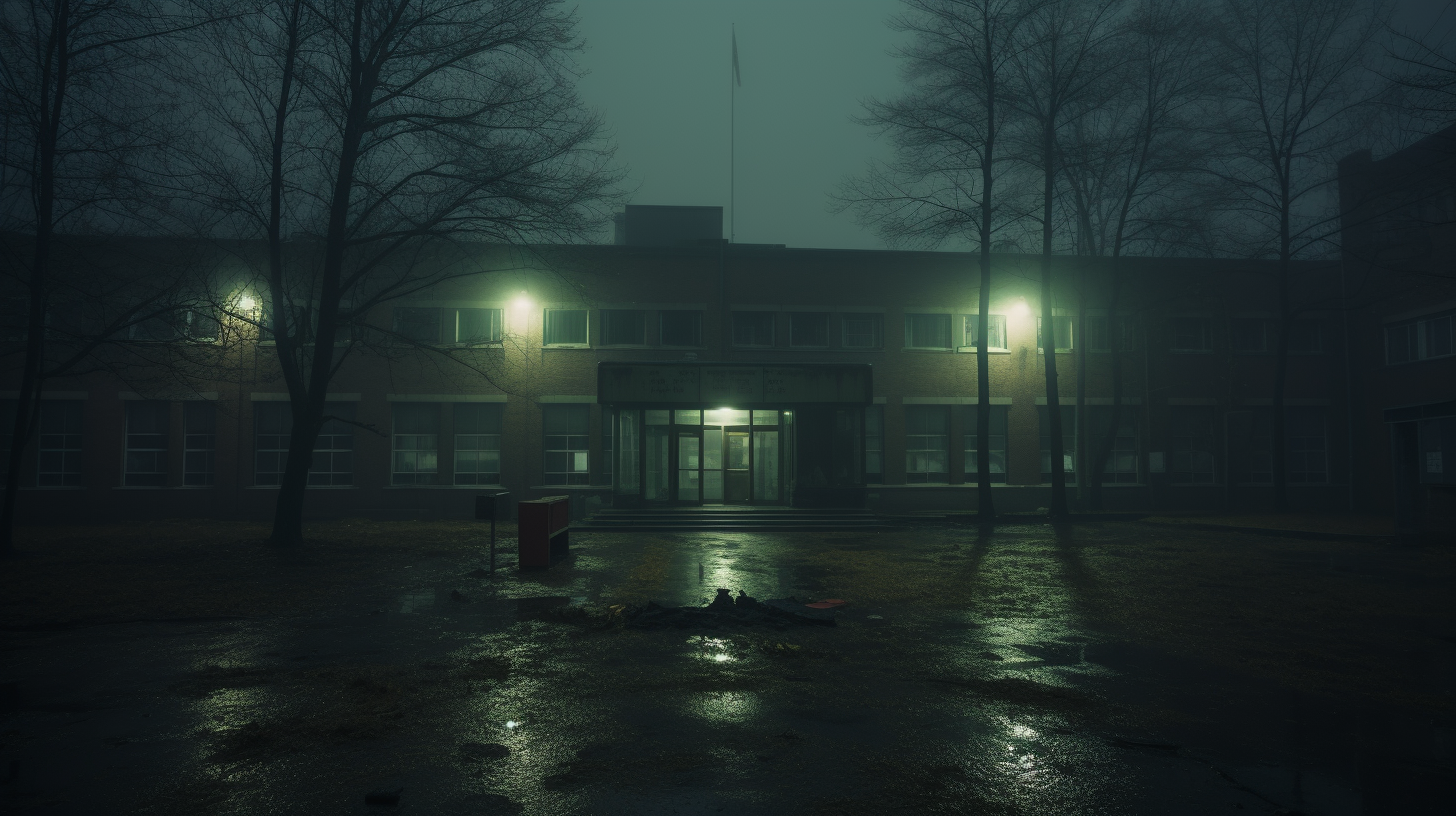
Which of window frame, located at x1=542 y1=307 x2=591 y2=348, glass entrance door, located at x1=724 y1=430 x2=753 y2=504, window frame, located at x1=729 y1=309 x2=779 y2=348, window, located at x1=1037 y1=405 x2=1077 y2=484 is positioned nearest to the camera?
glass entrance door, located at x1=724 y1=430 x2=753 y2=504

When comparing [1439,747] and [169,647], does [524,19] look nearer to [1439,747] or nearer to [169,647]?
[169,647]

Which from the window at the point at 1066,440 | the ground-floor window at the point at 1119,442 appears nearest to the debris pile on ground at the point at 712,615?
the window at the point at 1066,440

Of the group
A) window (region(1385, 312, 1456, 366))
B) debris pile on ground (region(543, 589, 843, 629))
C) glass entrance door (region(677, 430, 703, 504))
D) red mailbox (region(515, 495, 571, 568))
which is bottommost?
debris pile on ground (region(543, 589, 843, 629))

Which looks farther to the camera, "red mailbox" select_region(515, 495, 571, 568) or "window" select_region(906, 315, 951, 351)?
"window" select_region(906, 315, 951, 351)

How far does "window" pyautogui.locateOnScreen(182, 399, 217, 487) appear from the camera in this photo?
1034 inches

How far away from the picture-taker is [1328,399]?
30062 mm

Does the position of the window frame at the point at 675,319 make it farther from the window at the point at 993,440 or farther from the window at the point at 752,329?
the window at the point at 993,440

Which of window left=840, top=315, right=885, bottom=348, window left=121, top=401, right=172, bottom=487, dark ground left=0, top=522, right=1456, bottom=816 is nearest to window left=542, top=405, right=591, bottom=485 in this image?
window left=840, top=315, right=885, bottom=348

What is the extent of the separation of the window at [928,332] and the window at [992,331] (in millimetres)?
611

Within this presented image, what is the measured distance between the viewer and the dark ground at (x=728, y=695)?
4.25 metres

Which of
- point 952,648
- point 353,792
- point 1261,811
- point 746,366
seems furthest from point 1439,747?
point 746,366

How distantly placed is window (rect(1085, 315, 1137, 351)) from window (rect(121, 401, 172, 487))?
30463mm

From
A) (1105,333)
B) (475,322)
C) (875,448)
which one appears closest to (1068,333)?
(1105,333)

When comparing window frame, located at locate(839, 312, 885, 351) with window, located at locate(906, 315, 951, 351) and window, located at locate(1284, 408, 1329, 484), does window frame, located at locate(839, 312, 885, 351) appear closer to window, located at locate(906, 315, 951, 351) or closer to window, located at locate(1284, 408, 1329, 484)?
window, located at locate(906, 315, 951, 351)
